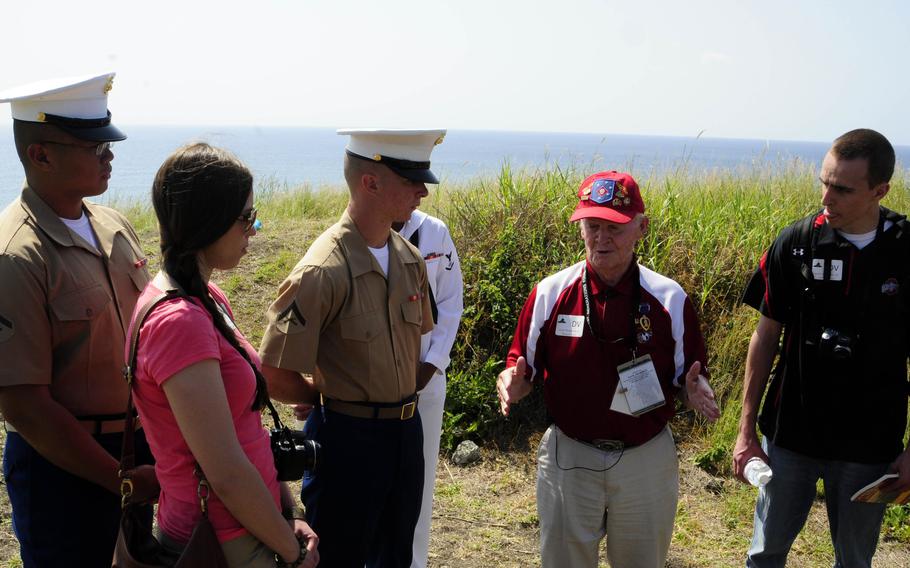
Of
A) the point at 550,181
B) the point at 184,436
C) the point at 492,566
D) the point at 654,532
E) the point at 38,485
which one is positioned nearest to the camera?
the point at 184,436

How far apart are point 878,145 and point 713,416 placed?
1283 mm

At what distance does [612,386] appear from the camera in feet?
9.80

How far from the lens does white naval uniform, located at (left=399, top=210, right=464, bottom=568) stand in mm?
3633

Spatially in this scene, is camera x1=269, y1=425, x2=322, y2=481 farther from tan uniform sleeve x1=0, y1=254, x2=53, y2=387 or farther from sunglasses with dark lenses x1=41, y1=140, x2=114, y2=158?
sunglasses with dark lenses x1=41, y1=140, x2=114, y2=158

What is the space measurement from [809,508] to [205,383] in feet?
8.44

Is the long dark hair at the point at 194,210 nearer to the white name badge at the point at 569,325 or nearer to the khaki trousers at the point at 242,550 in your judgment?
the khaki trousers at the point at 242,550

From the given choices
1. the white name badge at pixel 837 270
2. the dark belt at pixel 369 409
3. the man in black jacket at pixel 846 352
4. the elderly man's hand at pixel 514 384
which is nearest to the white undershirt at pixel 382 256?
the dark belt at pixel 369 409

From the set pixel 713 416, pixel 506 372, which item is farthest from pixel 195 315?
pixel 713 416

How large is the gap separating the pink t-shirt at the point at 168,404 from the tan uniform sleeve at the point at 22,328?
517mm

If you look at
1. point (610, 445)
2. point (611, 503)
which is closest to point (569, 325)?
point (610, 445)

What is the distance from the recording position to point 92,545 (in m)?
2.52

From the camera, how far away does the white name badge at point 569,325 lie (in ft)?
9.95

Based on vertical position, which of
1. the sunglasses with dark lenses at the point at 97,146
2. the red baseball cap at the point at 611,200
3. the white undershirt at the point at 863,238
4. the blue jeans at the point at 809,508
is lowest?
the blue jeans at the point at 809,508

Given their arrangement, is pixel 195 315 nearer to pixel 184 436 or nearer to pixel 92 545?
pixel 184 436
